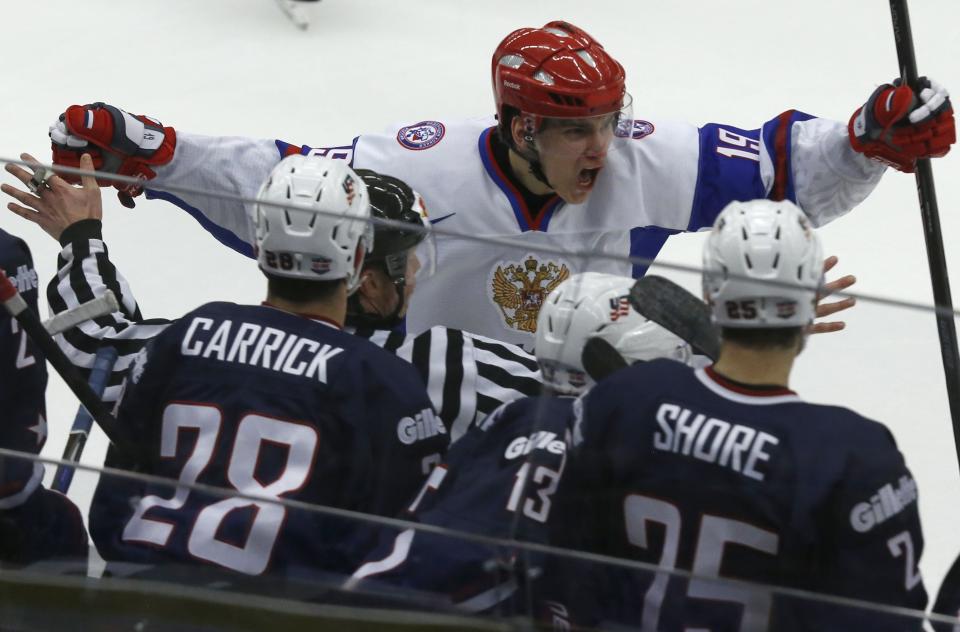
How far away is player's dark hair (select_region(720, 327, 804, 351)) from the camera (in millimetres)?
1474

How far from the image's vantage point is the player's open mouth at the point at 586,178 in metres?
2.67

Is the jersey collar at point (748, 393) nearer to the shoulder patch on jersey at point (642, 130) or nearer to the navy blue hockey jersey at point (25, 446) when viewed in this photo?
the navy blue hockey jersey at point (25, 446)

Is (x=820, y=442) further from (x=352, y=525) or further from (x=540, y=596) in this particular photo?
(x=352, y=525)

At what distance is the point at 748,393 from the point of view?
1.48 meters

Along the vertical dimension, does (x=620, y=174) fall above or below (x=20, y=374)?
above

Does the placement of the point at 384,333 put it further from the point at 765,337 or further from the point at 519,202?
the point at 519,202

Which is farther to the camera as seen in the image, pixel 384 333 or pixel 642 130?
pixel 642 130

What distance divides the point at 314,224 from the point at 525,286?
34cm

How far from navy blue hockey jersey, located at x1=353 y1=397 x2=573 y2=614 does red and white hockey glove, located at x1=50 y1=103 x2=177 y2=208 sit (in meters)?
1.28

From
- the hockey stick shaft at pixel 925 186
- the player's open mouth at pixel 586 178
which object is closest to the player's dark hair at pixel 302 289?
the player's open mouth at pixel 586 178

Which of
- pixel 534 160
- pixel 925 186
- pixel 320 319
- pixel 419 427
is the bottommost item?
pixel 419 427

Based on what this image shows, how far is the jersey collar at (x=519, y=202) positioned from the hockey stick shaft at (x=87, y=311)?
38.2 inches

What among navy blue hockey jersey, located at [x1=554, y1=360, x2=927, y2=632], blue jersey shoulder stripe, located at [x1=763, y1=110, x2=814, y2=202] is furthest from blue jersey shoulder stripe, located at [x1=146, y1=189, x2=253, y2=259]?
blue jersey shoulder stripe, located at [x1=763, y1=110, x2=814, y2=202]

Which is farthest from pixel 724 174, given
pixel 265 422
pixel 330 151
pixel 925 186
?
pixel 265 422
